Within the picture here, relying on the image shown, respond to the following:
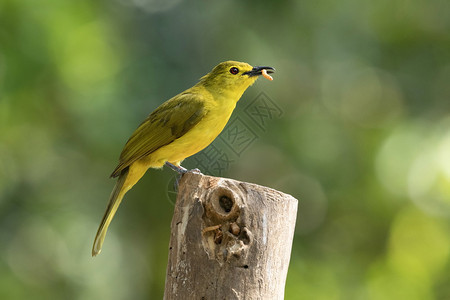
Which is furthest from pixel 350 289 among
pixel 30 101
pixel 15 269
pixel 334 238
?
pixel 30 101

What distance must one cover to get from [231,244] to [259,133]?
4969 mm

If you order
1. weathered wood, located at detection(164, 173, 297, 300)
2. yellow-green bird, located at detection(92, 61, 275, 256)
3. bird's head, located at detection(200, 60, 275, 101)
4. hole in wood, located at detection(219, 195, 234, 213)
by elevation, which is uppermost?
bird's head, located at detection(200, 60, 275, 101)

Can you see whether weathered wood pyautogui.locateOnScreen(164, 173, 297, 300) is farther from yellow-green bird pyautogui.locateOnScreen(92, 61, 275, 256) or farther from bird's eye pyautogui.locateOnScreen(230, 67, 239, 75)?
bird's eye pyautogui.locateOnScreen(230, 67, 239, 75)

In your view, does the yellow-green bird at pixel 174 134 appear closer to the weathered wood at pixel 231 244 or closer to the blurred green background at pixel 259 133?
the weathered wood at pixel 231 244

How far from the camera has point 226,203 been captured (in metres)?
3.37

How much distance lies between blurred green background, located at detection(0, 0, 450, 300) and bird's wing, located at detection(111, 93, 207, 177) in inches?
101

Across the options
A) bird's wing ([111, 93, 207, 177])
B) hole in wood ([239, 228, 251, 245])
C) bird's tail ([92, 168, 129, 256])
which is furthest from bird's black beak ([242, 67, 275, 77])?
hole in wood ([239, 228, 251, 245])

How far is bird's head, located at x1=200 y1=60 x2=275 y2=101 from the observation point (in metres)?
5.49

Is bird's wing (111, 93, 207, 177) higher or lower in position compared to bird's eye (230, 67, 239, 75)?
lower

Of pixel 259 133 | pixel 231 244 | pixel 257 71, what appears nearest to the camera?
pixel 231 244

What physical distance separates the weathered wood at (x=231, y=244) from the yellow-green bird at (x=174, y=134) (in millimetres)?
1680

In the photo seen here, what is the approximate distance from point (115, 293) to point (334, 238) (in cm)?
339

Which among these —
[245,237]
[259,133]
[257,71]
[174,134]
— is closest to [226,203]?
[245,237]

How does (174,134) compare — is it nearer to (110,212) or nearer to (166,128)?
(166,128)
